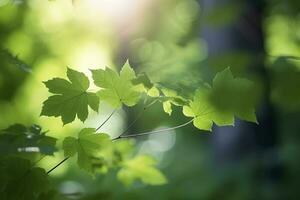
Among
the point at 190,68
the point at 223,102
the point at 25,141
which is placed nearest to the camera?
the point at 223,102

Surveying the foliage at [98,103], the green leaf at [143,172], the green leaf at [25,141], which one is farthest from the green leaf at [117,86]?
the green leaf at [143,172]

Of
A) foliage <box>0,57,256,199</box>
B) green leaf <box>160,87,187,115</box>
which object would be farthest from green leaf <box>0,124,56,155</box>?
green leaf <box>160,87,187,115</box>

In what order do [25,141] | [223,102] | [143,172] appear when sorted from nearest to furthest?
[223,102] < [25,141] < [143,172]

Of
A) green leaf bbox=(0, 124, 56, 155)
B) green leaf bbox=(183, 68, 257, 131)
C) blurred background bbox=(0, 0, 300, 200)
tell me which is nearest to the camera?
green leaf bbox=(183, 68, 257, 131)

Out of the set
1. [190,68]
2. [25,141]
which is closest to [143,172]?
[25,141]

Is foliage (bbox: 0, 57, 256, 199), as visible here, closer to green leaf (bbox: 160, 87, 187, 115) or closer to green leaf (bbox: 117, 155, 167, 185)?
green leaf (bbox: 160, 87, 187, 115)

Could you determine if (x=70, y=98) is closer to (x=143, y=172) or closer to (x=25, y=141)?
(x=25, y=141)
